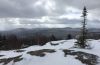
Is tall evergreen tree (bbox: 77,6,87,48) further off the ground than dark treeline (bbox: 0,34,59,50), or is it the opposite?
tall evergreen tree (bbox: 77,6,87,48)

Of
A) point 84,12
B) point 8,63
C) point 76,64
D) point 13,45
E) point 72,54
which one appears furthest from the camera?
point 13,45

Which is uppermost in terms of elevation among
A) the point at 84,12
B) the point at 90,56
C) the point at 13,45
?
the point at 84,12

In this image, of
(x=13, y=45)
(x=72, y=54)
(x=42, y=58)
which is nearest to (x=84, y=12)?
(x=72, y=54)

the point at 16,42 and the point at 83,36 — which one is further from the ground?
the point at 83,36

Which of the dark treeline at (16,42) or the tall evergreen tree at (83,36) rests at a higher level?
the tall evergreen tree at (83,36)

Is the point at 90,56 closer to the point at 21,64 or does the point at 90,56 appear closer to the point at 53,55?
the point at 53,55

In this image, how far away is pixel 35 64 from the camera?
31469mm

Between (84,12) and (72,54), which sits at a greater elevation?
(84,12)

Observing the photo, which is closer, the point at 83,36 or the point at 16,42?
the point at 83,36

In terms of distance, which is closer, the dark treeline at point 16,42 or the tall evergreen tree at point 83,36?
the tall evergreen tree at point 83,36

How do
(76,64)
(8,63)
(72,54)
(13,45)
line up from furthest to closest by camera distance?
(13,45)
(72,54)
(8,63)
(76,64)

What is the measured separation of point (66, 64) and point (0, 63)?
1164 cm

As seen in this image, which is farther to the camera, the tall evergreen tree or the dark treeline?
the dark treeline

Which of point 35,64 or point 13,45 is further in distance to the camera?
point 13,45
